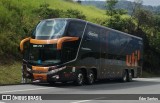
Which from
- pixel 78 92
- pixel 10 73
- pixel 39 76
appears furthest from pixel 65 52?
pixel 10 73

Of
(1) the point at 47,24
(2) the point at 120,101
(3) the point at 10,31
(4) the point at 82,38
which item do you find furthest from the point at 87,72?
(3) the point at 10,31

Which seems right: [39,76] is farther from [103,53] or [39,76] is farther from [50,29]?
[103,53]

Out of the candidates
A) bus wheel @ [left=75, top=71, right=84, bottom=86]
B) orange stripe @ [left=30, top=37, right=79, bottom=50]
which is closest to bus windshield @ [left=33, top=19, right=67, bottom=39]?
orange stripe @ [left=30, top=37, right=79, bottom=50]

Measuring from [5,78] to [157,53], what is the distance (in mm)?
38704

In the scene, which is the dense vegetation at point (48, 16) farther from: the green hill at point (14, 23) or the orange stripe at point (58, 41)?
the orange stripe at point (58, 41)

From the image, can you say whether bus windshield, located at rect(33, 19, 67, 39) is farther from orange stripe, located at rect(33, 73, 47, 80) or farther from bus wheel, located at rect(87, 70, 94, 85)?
bus wheel, located at rect(87, 70, 94, 85)

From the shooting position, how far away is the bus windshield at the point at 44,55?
22156 millimetres

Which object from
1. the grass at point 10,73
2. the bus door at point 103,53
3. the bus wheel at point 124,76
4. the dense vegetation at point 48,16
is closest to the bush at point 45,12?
the dense vegetation at point 48,16

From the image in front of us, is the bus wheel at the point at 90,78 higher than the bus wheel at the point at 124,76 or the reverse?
higher

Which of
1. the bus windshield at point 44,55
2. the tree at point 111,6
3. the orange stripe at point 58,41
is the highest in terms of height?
the tree at point 111,6

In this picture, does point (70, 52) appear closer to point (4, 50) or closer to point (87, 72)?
point (87, 72)

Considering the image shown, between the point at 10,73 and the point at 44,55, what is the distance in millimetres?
5261

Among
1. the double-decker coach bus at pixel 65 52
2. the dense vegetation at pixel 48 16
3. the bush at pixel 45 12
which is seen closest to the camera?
the double-decker coach bus at pixel 65 52

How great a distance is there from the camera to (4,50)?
30.9 meters
